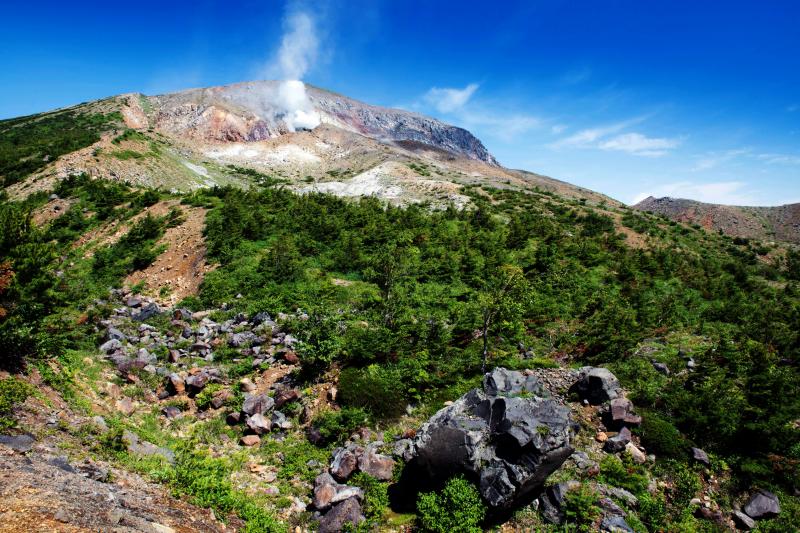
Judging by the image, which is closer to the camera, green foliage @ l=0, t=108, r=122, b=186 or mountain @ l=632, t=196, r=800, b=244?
green foliage @ l=0, t=108, r=122, b=186

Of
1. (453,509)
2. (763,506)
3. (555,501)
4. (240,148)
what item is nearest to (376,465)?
(453,509)

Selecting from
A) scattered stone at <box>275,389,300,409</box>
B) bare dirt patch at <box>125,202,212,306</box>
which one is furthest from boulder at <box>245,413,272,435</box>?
bare dirt patch at <box>125,202,212,306</box>

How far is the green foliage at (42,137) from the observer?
129 ft

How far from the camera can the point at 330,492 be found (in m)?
8.43

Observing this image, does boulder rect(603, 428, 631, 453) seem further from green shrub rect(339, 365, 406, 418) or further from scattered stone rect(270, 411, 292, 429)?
scattered stone rect(270, 411, 292, 429)

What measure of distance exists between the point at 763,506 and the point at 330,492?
10.0 metres

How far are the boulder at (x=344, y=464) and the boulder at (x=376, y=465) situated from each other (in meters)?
0.19

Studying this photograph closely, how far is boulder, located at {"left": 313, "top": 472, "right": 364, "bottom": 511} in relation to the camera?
8297mm

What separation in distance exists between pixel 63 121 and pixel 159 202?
2468 inches

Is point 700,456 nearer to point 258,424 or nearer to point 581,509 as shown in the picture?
point 581,509

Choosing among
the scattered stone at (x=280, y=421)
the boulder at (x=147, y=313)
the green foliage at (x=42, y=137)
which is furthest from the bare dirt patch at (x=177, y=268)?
the green foliage at (x=42, y=137)

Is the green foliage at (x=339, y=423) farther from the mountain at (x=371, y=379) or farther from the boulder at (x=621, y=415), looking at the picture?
the boulder at (x=621, y=415)

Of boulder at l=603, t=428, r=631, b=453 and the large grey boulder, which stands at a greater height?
the large grey boulder

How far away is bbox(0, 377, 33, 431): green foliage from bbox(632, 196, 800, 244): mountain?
106611mm
